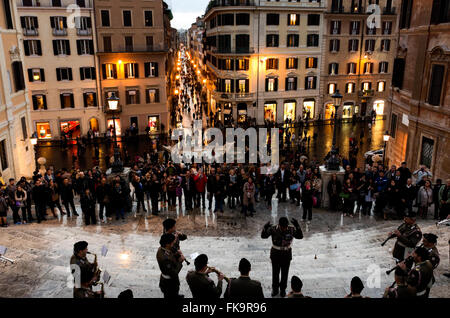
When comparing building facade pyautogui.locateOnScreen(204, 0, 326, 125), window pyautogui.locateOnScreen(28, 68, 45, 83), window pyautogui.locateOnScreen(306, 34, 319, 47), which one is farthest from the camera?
window pyautogui.locateOnScreen(306, 34, 319, 47)

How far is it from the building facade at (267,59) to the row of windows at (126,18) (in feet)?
27.1

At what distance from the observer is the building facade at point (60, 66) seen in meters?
35.8

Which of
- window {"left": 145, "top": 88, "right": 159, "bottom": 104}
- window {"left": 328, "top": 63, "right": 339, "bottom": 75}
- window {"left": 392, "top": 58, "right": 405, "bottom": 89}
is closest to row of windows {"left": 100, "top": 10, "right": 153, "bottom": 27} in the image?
window {"left": 145, "top": 88, "right": 159, "bottom": 104}

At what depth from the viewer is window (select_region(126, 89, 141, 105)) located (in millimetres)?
39812

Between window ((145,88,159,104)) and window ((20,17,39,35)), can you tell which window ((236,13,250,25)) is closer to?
window ((145,88,159,104))

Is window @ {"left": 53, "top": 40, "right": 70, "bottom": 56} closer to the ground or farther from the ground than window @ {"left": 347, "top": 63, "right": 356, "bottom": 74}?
farther from the ground

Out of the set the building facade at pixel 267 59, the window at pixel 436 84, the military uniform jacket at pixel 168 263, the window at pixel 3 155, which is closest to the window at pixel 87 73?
the building facade at pixel 267 59

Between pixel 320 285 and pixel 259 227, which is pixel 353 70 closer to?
pixel 259 227

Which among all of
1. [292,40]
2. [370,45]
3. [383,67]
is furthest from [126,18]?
[383,67]

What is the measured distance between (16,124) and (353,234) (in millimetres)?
19974

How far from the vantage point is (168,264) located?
7.09m

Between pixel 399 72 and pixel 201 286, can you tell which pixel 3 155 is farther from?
pixel 399 72

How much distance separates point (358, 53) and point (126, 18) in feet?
92.6

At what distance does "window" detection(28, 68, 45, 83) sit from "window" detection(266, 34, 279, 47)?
24.7 metres
